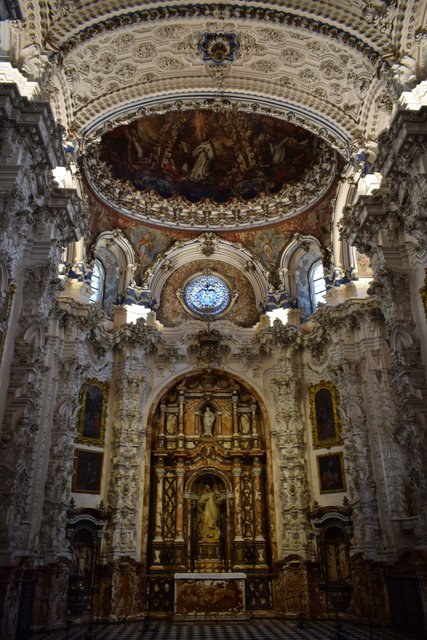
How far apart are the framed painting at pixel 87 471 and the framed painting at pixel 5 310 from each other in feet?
31.0

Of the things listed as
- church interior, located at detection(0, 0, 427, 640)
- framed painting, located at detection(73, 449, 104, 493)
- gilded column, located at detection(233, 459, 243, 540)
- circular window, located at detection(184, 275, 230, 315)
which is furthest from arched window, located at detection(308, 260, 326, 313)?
framed painting, located at detection(73, 449, 104, 493)

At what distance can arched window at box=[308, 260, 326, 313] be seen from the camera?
23.0 metres

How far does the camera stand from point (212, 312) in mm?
24078

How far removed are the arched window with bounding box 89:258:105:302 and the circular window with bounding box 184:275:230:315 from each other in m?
3.71

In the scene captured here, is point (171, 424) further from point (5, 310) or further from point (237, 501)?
point (5, 310)

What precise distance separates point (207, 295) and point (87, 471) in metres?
9.24

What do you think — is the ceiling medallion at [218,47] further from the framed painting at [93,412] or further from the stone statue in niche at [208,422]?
the stone statue in niche at [208,422]

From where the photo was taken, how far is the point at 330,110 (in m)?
17.5

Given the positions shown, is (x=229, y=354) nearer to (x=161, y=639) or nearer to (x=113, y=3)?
(x=161, y=639)

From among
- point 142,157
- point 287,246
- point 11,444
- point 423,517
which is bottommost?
point 423,517

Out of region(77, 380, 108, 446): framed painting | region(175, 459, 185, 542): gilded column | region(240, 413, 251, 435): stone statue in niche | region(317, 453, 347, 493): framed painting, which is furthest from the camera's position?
region(240, 413, 251, 435): stone statue in niche

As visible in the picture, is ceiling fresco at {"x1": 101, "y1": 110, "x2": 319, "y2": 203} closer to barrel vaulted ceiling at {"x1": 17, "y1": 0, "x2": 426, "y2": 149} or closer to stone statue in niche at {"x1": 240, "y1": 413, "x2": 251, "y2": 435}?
barrel vaulted ceiling at {"x1": 17, "y1": 0, "x2": 426, "y2": 149}

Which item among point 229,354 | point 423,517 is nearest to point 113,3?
point 229,354

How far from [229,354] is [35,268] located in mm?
11546
